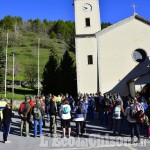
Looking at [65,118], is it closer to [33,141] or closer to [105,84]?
[33,141]

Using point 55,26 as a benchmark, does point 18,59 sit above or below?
below

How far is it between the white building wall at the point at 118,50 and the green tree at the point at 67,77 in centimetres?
1384

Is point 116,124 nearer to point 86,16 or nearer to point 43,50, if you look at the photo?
point 86,16

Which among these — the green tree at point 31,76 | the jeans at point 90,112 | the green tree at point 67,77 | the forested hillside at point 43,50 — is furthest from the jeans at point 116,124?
the green tree at point 31,76

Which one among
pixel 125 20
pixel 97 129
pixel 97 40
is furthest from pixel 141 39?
pixel 97 129

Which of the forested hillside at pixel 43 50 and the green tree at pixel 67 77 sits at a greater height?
the forested hillside at pixel 43 50

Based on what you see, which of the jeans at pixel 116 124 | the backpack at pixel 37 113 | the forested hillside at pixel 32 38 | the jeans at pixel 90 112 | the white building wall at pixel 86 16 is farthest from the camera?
the forested hillside at pixel 32 38

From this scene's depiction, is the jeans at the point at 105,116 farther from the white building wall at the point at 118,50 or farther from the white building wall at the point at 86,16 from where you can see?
the white building wall at the point at 86,16

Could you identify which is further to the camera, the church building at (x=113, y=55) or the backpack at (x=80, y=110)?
the church building at (x=113, y=55)

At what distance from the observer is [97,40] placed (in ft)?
103

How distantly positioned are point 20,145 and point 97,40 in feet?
67.5

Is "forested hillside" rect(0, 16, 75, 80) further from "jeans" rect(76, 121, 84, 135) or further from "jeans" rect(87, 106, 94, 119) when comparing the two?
"jeans" rect(76, 121, 84, 135)

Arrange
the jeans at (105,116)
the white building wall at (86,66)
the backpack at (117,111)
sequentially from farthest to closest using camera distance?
1. the white building wall at (86,66)
2. the jeans at (105,116)
3. the backpack at (117,111)

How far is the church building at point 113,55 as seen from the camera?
3095cm
